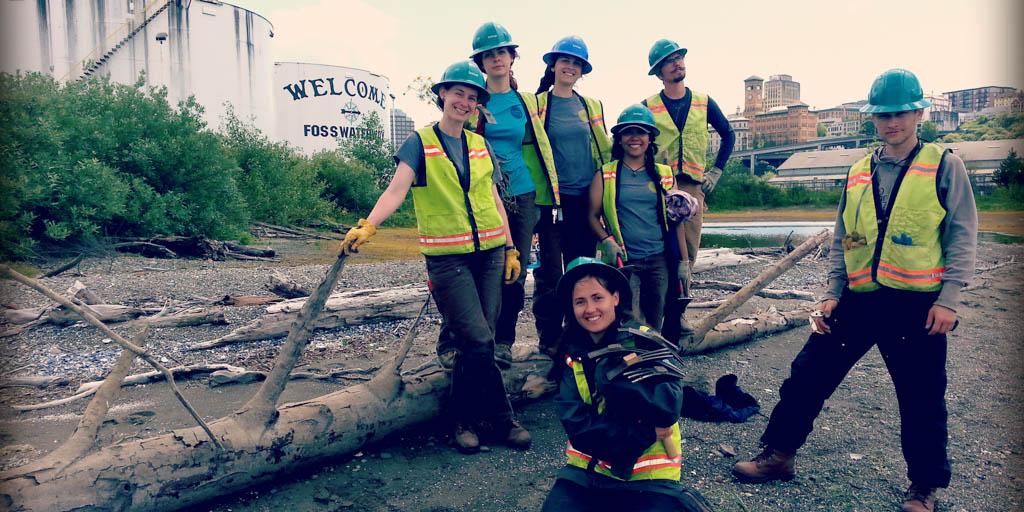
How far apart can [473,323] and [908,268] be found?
87.0 inches

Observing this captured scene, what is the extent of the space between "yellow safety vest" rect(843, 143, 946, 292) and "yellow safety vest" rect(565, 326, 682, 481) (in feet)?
4.45

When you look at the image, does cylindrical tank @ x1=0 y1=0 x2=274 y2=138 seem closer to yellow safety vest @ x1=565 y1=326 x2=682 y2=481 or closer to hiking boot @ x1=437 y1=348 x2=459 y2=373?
hiking boot @ x1=437 y1=348 x2=459 y2=373

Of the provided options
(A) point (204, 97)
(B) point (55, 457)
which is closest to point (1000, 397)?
(B) point (55, 457)

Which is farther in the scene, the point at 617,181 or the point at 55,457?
the point at 617,181

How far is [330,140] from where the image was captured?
40.5m

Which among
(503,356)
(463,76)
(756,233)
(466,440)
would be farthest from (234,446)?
(756,233)

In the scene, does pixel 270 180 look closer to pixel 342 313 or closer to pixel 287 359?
pixel 342 313

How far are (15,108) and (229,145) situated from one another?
13.5 meters

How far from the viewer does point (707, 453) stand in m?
3.70

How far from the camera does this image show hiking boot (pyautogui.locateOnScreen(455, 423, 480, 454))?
146 inches

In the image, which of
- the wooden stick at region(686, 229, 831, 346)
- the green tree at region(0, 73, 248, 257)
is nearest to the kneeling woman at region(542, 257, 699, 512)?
the wooden stick at region(686, 229, 831, 346)

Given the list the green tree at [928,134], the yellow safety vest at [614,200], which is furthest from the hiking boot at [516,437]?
the green tree at [928,134]

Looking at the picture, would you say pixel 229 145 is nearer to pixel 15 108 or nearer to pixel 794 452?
pixel 15 108

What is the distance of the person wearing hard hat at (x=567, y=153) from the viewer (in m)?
4.41
